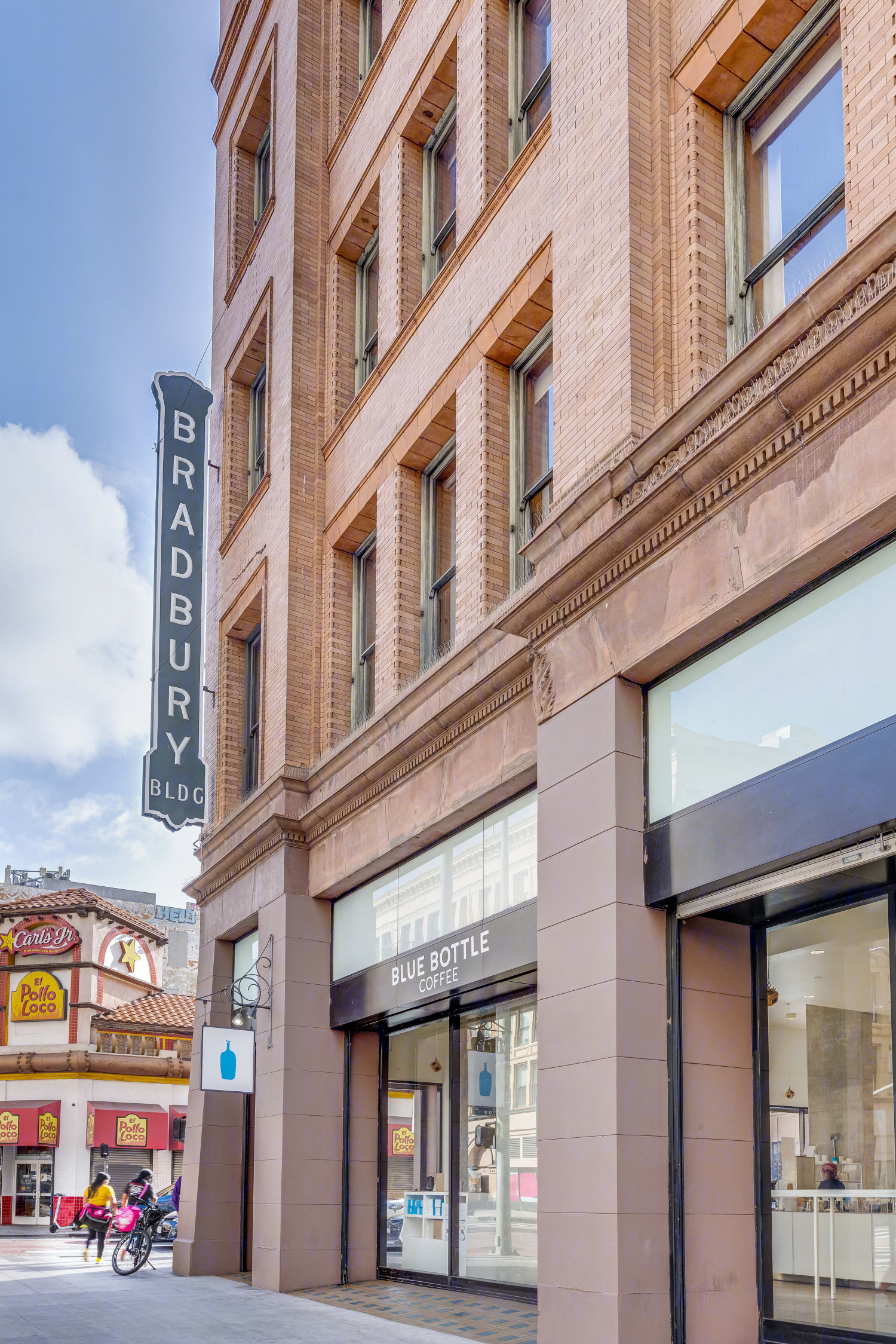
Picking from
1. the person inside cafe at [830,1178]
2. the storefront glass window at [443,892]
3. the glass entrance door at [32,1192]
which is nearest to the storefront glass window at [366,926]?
the storefront glass window at [443,892]

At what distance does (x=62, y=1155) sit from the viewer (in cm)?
4050

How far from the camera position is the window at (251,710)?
22.2 meters

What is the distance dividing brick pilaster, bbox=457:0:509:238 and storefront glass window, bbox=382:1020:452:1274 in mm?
9708

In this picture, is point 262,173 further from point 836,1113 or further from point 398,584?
point 836,1113

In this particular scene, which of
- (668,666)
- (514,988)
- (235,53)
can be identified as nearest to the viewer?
(668,666)

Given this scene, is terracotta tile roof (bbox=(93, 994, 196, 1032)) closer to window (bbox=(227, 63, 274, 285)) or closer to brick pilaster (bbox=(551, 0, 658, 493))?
window (bbox=(227, 63, 274, 285))

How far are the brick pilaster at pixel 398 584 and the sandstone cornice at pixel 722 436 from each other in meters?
4.65

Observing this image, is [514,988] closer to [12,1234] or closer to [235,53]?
[235,53]

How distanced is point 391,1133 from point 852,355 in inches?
490

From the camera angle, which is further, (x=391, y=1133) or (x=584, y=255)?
(x=391, y=1133)

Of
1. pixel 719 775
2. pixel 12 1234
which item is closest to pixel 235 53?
pixel 719 775

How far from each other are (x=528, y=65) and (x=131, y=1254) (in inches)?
695

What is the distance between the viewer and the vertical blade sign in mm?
22453

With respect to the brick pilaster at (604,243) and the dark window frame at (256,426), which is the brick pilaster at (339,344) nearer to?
the dark window frame at (256,426)
